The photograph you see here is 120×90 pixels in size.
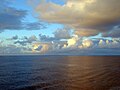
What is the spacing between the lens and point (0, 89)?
168 feet

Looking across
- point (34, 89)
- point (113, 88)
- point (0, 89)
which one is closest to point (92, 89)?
point (113, 88)

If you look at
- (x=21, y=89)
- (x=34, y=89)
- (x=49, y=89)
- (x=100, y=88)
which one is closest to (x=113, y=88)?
(x=100, y=88)

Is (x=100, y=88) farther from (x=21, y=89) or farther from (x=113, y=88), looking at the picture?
(x=21, y=89)

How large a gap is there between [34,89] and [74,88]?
11.0m

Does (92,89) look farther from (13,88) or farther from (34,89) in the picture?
(13,88)

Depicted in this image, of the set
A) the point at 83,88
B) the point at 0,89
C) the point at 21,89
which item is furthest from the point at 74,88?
the point at 0,89

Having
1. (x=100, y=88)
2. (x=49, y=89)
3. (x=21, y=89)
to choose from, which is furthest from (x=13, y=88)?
(x=100, y=88)

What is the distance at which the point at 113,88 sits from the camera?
5272 centimetres

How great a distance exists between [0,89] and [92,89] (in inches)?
964

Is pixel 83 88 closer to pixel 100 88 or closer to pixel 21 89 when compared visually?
pixel 100 88

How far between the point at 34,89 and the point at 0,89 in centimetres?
894

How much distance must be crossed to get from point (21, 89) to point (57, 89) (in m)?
9.72

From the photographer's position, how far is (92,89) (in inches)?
2034

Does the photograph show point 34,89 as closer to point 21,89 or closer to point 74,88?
point 21,89
